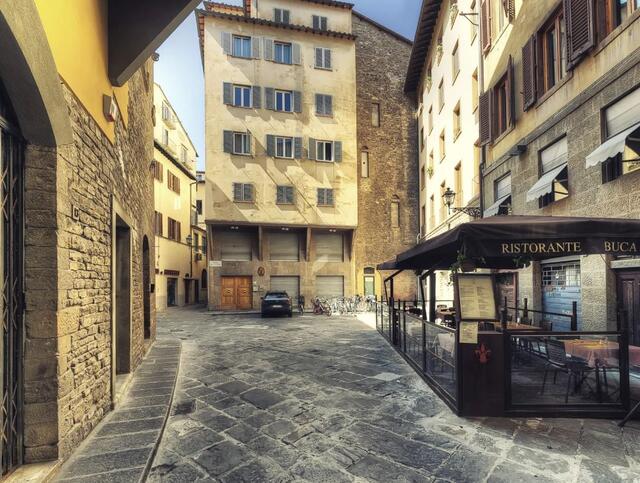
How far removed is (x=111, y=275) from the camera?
498 cm

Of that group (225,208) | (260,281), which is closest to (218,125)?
(225,208)

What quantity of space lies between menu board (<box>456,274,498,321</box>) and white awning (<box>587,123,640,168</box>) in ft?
10.1

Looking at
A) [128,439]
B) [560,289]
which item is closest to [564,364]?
[560,289]

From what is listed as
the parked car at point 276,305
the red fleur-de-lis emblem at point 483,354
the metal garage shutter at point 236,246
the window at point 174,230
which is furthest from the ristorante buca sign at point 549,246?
the window at point 174,230

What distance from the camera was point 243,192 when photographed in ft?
64.1

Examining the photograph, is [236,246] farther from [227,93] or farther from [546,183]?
[546,183]

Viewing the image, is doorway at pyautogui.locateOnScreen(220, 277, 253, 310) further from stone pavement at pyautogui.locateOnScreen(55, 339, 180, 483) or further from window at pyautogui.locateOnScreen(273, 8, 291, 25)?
window at pyautogui.locateOnScreen(273, 8, 291, 25)

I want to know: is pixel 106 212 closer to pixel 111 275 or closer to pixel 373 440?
pixel 111 275

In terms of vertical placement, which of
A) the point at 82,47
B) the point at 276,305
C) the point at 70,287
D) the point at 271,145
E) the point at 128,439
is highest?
the point at 271,145

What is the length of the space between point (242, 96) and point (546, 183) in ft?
55.7

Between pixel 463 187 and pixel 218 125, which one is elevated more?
pixel 218 125

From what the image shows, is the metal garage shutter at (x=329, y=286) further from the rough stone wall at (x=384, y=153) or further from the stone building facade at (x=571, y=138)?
the stone building facade at (x=571, y=138)

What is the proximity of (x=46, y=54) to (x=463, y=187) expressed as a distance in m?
14.1

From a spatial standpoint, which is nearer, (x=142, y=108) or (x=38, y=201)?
(x=38, y=201)
